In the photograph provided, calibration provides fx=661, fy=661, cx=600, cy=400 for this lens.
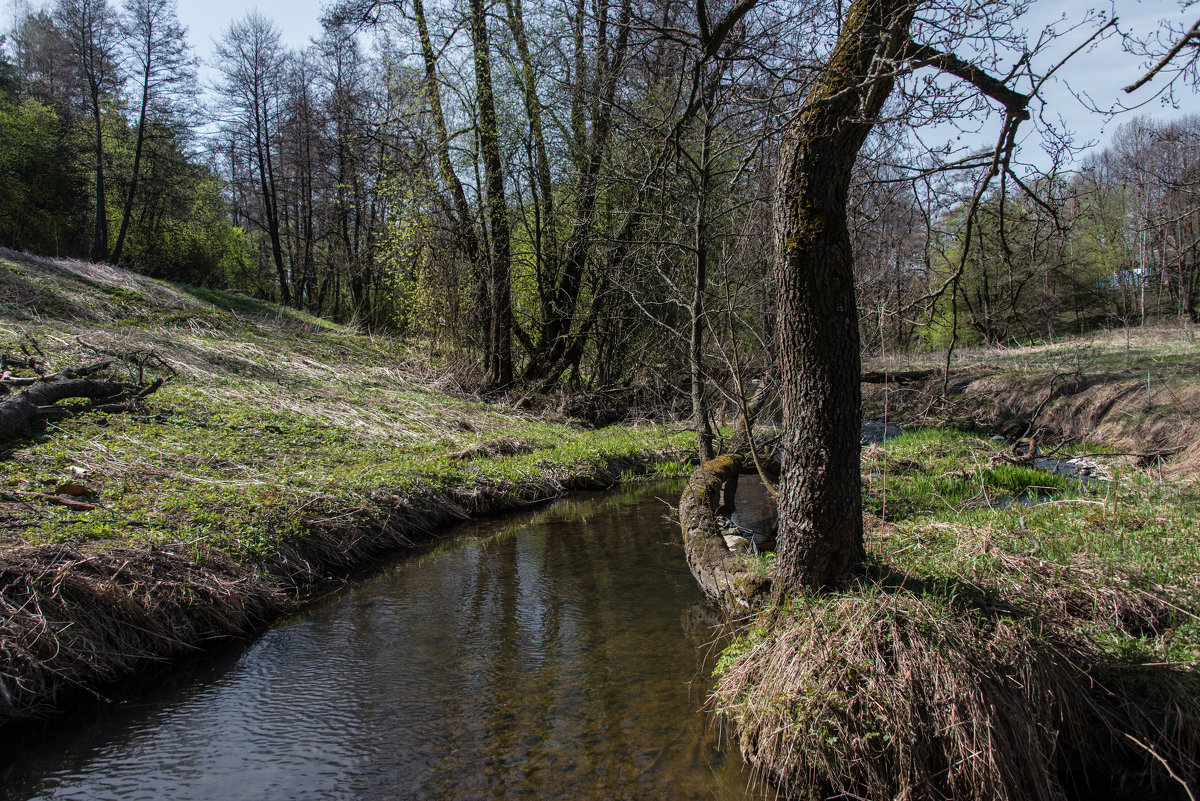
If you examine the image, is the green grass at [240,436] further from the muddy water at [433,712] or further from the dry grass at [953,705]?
the dry grass at [953,705]

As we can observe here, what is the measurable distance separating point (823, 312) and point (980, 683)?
193 centimetres

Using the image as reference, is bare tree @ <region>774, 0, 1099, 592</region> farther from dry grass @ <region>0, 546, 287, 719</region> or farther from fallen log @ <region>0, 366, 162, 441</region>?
fallen log @ <region>0, 366, 162, 441</region>

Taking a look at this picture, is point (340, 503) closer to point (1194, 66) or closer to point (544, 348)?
point (1194, 66)

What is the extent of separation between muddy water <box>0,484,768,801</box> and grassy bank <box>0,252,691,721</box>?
51 cm

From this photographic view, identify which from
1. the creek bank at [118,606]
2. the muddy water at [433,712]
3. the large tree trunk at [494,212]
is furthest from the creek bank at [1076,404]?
the large tree trunk at [494,212]

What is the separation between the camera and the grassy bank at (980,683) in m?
2.89

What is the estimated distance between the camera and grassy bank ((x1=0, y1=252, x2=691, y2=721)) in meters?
4.50

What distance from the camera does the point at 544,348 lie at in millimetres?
16234

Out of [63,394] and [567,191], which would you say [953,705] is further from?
[567,191]

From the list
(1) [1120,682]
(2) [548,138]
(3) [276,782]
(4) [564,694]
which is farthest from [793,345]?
(2) [548,138]

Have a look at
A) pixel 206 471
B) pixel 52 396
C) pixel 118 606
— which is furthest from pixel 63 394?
pixel 118 606

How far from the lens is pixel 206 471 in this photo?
23.5ft

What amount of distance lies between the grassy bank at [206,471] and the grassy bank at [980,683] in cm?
408

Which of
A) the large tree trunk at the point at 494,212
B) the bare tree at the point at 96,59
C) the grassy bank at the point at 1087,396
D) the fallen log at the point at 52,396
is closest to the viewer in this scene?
the fallen log at the point at 52,396
